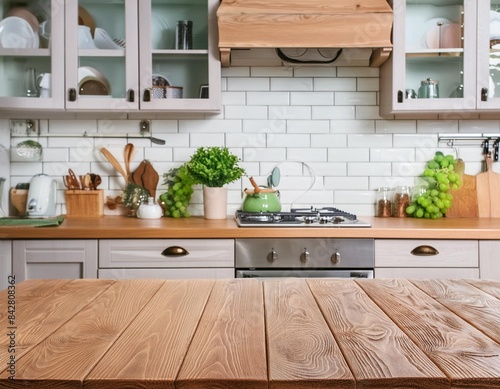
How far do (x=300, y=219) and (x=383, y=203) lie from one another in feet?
2.18

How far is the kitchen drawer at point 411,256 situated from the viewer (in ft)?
9.16

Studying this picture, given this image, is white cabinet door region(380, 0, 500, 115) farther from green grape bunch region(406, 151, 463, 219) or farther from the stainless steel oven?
the stainless steel oven

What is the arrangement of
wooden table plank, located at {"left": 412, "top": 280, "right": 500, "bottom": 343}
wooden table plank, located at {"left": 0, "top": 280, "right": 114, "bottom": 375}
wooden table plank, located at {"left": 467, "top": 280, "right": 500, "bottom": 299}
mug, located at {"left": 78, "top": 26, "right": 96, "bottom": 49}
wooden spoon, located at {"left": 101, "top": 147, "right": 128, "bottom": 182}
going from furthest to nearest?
wooden spoon, located at {"left": 101, "top": 147, "right": 128, "bottom": 182}
mug, located at {"left": 78, "top": 26, "right": 96, "bottom": 49}
wooden table plank, located at {"left": 467, "top": 280, "right": 500, "bottom": 299}
wooden table plank, located at {"left": 412, "top": 280, "right": 500, "bottom": 343}
wooden table plank, located at {"left": 0, "top": 280, "right": 114, "bottom": 375}

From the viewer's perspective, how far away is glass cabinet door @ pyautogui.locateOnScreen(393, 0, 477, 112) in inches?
123

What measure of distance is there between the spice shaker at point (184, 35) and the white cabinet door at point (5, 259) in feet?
4.26

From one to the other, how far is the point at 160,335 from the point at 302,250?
1.76 m

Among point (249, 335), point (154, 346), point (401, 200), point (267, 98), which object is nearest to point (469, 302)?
point (249, 335)

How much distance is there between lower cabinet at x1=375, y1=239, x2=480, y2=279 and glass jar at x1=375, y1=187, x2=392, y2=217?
63 cm

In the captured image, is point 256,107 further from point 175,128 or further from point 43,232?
point 43,232

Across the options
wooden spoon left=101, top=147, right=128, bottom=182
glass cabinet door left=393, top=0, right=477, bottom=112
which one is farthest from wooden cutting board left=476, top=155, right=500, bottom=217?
wooden spoon left=101, top=147, right=128, bottom=182

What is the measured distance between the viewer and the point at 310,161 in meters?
3.50

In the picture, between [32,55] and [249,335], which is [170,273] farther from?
[249,335]

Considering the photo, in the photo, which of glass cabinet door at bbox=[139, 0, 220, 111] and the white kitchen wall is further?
the white kitchen wall

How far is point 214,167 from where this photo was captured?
3.17 metres
